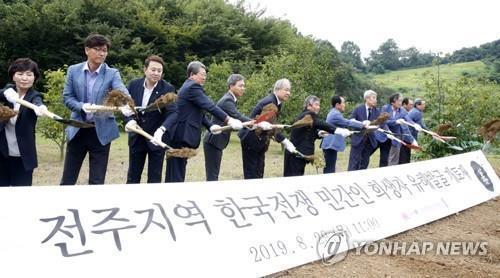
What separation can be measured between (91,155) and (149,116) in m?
0.63

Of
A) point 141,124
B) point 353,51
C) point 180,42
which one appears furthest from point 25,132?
point 353,51

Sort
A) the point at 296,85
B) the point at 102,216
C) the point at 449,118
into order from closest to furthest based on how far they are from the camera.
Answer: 1. the point at 102,216
2. the point at 449,118
3. the point at 296,85

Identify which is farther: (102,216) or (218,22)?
(218,22)

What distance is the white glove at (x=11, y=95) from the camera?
338cm

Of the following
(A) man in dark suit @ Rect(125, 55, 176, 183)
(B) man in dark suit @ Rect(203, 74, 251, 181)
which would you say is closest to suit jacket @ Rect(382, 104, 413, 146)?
(B) man in dark suit @ Rect(203, 74, 251, 181)

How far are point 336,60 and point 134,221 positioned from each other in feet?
90.5

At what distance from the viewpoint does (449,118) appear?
10.2 meters

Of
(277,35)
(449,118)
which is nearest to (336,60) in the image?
(277,35)

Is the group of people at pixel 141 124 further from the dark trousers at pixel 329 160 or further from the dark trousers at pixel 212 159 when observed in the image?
the dark trousers at pixel 329 160

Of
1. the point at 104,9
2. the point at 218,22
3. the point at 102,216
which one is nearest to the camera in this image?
the point at 102,216

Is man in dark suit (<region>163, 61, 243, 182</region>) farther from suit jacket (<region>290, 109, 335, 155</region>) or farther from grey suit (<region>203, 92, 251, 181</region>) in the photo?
suit jacket (<region>290, 109, 335, 155</region>)

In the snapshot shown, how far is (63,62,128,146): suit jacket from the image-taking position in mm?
3676

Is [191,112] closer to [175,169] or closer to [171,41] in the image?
[175,169]

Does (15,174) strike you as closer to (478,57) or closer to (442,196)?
(442,196)
